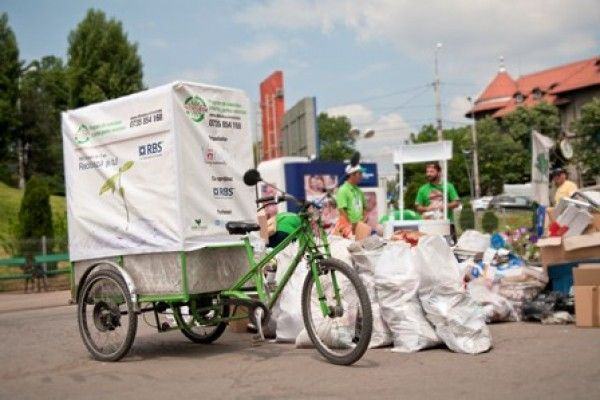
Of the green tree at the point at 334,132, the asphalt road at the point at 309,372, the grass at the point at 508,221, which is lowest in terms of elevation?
the asphalt road at the point at 309,372

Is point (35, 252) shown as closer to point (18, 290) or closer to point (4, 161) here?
point (18, 290)

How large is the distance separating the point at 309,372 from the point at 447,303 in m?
1.50

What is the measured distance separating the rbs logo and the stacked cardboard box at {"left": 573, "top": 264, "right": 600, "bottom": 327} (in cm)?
425

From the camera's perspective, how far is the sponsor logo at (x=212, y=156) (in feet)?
22.1

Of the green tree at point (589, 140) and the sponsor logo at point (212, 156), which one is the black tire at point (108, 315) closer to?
the sponsor logo at point (212, 156)

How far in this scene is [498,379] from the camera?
500cm

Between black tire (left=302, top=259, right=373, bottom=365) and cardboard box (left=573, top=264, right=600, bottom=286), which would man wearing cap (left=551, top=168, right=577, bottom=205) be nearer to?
cardboard box (left=573, top=264, right=600, bottom=286)

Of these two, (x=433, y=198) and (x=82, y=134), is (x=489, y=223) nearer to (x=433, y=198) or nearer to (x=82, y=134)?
(x=433, y=198)

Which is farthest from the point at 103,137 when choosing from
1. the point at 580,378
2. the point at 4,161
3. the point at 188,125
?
the point at 4,161

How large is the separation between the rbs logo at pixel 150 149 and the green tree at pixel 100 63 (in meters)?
48.4

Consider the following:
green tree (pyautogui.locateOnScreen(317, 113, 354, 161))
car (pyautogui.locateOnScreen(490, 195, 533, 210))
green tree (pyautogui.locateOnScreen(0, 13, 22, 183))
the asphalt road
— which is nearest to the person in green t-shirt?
the asphalt road

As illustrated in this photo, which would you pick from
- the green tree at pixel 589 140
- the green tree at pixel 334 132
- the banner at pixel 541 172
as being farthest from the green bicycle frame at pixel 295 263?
the green tree at pixel 334 132

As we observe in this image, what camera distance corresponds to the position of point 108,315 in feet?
22.1

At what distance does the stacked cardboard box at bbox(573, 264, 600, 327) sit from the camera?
7156mm
